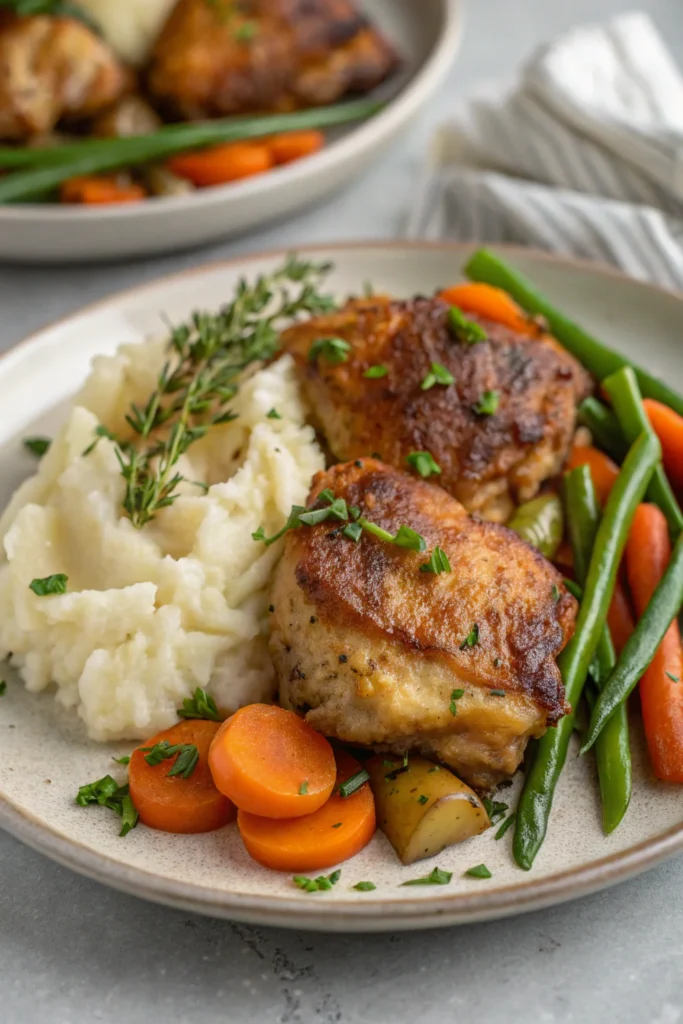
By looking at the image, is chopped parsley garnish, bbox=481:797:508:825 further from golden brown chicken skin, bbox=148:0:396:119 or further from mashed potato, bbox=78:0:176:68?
mashed potato, bbox=78:0:176:68

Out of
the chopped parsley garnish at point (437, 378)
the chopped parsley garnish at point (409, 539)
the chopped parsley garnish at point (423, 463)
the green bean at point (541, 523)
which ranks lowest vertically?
the green bean at point (541, 523)

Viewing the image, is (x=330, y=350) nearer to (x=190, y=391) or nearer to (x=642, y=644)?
(x=190, y=391)

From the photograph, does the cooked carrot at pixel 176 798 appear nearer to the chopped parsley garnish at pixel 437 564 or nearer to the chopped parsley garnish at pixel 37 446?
the chopped parsley garnish at pixel 437 564

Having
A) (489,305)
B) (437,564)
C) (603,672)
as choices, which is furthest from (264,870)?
(489,305)

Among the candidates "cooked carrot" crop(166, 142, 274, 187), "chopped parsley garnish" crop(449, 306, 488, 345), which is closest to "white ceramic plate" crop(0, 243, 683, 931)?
"chopped parsley garnish" crop(449, 306, 488, 345)

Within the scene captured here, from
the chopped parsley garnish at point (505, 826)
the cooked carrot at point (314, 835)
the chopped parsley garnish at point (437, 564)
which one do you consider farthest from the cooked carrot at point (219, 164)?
the chopped parsley garnish at point (505, 826)
